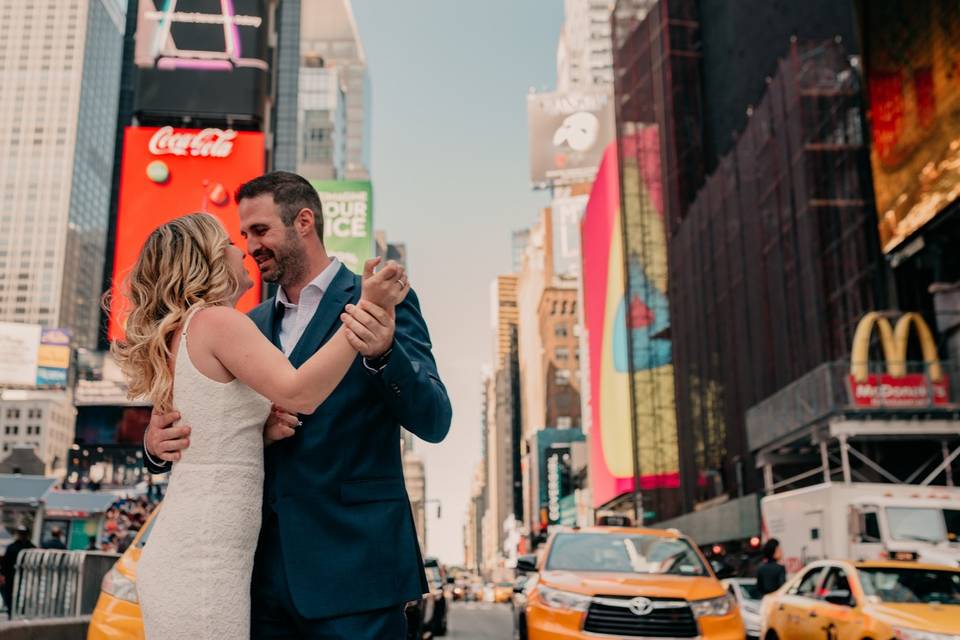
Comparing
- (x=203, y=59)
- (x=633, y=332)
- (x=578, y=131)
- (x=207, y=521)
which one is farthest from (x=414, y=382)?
(x=578, y=131)

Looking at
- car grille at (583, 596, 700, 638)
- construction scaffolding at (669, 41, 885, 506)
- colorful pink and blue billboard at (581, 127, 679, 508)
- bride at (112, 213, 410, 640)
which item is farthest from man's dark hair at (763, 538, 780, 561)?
colorful pink and blue billboard at (581, 127, 679, 508)

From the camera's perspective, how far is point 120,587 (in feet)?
20.9

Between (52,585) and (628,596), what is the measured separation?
5.31m

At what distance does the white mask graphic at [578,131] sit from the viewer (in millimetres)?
106000

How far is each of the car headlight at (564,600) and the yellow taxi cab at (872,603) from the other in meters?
2.33

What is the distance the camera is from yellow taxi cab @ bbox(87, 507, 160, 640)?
6.09 meters

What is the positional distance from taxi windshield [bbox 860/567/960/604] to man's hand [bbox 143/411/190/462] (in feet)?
26.2

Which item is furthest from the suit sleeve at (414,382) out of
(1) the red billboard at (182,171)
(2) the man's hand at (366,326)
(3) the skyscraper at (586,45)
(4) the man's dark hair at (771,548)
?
(3) the skyscraper at (586,45)

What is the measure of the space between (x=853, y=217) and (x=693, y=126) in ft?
84.6

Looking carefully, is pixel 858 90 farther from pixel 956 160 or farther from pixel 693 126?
pixel 693 126

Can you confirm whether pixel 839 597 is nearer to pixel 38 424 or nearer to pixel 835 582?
pixel 835 582

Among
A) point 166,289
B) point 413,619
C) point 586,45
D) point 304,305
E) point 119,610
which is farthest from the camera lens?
point 586,45

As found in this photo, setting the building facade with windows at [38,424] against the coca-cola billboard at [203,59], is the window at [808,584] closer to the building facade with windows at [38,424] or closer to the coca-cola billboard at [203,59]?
the coca-cola billboard at [203,59]

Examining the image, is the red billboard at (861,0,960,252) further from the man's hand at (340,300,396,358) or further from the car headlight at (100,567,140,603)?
the man's hand at (340,300,396,358)
